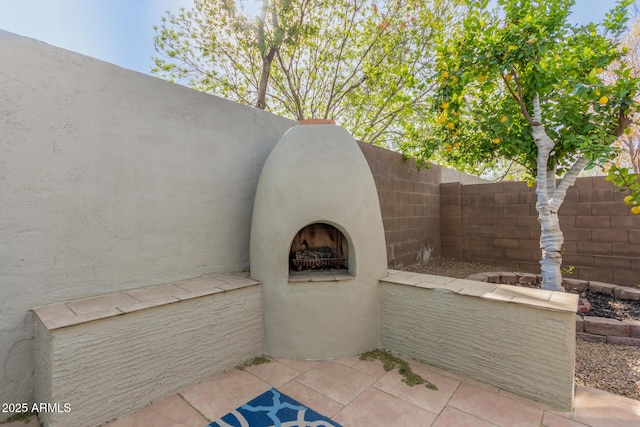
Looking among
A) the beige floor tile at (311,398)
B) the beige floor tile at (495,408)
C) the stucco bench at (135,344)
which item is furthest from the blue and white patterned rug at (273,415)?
the beige floor tile at (495,408)

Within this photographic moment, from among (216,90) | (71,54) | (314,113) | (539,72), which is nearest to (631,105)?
(539,72)

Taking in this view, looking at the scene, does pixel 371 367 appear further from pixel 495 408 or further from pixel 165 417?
pixel 165 417

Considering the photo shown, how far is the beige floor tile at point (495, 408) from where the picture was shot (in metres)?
2.08

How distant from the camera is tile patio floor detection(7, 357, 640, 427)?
2.07 m

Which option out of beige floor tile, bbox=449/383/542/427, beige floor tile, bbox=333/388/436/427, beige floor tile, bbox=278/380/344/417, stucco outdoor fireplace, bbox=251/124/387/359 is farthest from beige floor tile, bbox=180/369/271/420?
beige floor tile, bbox=449/383/542/427

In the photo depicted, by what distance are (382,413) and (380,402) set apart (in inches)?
4.9

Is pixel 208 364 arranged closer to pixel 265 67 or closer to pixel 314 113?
pixel 265 67

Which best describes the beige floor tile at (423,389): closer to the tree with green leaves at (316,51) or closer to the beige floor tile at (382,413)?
the beige floor tile at (382,413)

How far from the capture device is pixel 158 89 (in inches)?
111

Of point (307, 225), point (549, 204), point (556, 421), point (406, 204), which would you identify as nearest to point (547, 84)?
point (549, 204)

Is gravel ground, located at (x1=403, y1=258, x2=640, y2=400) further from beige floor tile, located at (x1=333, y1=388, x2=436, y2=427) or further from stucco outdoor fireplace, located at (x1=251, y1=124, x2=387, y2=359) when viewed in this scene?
stucco outdoor fireplace, located at (x1=251, y1=124, x2=387, y2=359)

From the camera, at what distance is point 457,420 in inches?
82.1

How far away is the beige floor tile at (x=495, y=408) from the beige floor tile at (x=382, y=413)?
335mm

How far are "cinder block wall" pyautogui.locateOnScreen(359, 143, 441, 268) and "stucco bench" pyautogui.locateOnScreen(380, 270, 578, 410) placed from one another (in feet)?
7.12
